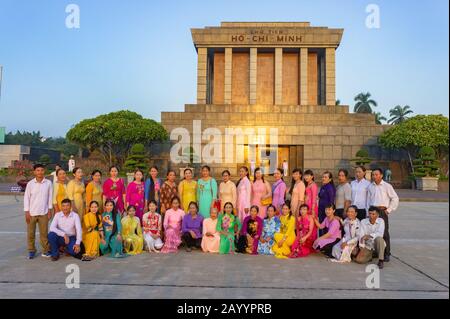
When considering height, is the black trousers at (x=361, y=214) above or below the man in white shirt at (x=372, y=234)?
above

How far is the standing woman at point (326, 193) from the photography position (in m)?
7.10

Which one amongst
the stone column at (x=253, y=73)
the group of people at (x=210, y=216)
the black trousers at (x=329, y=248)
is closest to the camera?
the group of people at (x=210, y=216)

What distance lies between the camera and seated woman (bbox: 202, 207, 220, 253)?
6957 mm

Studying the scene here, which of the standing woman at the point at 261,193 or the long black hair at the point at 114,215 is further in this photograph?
the standing woman at the point at 261,193

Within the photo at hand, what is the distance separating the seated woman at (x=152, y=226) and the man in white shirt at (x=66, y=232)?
1.30 metres

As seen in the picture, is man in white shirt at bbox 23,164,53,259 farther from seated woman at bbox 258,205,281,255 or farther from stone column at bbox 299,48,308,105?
stone column at bbox 299,48,308,105

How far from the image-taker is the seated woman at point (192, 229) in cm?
708

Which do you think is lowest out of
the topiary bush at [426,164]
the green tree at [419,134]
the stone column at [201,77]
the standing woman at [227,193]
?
the standing woman at [227,193]

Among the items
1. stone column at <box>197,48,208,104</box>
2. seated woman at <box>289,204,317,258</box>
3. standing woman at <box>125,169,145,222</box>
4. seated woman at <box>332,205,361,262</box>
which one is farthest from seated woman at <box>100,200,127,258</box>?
stone column at <box>197,48,208,104</box>

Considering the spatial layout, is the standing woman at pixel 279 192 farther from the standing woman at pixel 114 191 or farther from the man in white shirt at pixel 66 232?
the man in white shirt at pixel 66 232

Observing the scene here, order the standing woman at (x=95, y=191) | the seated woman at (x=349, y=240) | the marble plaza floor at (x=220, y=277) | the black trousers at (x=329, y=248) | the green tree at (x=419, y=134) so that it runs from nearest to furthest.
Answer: the marble plaza floor at (x=220, y=277) → the seated woman at (x=349, y=240) → the black trousers at (x=329, y=248) → the standing woman at (x=95, y=191) → the green tree at (x=419, y=134)

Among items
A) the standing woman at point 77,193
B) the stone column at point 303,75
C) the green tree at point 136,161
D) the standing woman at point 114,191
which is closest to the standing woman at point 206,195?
the standing woman at point 114,191
